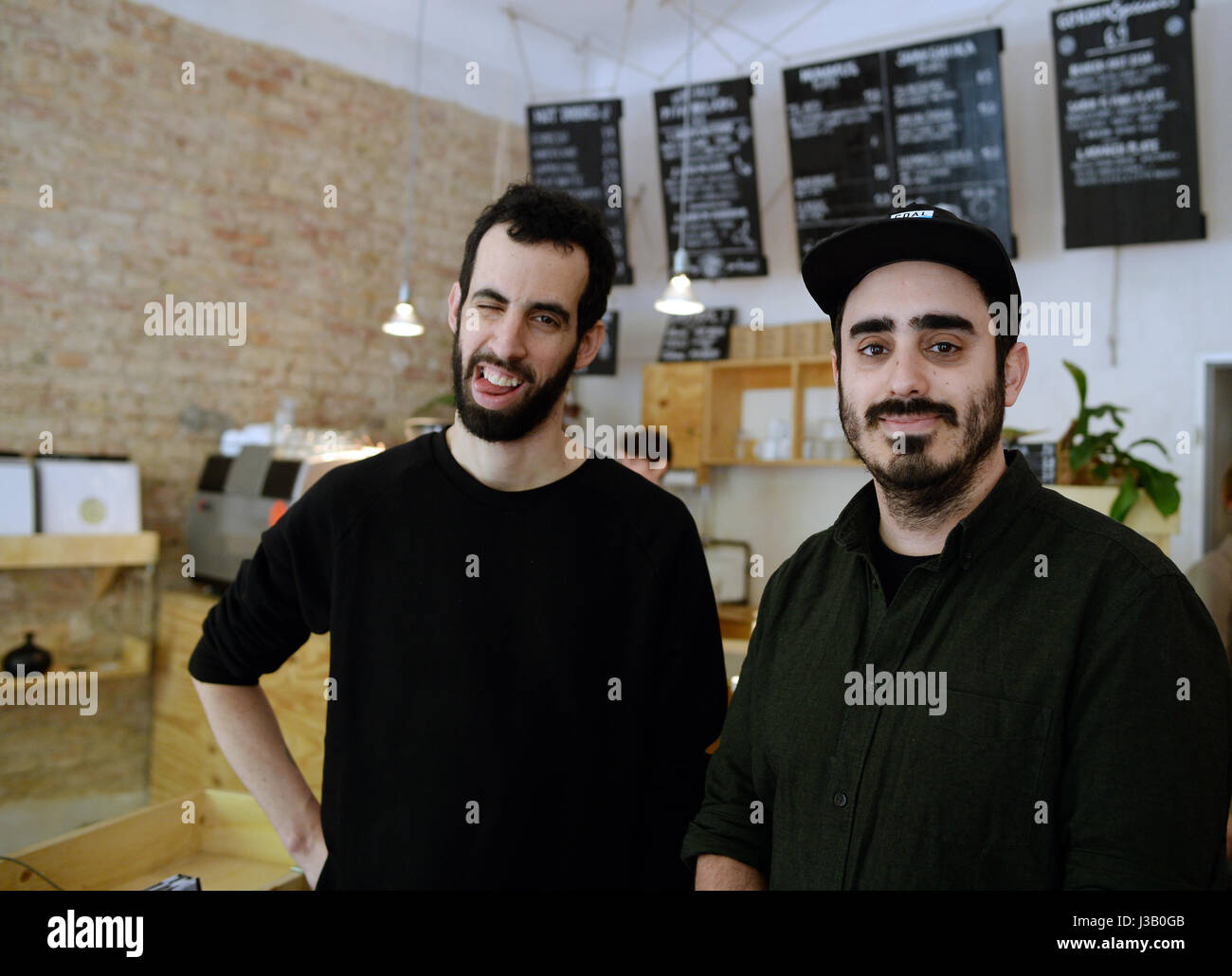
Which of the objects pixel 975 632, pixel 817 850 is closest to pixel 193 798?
pixel 817 850

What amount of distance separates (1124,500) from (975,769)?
7.34ft

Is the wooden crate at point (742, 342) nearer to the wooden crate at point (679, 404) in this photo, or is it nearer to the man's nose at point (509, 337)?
the wooden crate at point (679, 404)

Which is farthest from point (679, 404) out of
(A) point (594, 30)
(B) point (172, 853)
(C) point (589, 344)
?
(C) point (589, 344)

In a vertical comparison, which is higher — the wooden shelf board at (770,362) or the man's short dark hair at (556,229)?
the wooden shelf board at (770,362)

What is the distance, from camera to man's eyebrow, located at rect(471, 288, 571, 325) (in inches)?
51.9

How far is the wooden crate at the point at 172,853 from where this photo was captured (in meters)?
1.79

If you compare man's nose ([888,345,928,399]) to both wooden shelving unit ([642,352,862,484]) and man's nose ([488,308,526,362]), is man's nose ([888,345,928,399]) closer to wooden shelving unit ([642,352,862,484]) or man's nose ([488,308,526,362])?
man's nose ([488,308,526,362])

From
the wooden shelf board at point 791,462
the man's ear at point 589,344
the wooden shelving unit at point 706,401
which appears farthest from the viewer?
the wooden shelving unit at point 706,401

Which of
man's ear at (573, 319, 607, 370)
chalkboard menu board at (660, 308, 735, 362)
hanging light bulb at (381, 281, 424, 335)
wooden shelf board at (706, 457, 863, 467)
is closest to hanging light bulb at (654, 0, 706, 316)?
chalkboard menu board at (660, 308, 735, 362)

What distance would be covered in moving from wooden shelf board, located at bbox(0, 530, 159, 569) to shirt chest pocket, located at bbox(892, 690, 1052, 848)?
349 centimetres

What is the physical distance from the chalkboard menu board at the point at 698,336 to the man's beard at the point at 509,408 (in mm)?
3736

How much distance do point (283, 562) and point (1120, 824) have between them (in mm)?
1159

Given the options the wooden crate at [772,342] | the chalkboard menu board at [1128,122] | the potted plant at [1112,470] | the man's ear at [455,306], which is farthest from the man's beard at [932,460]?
the wooden crate at [772,342]

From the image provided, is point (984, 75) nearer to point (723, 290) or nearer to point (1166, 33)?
point (1166, 33)
